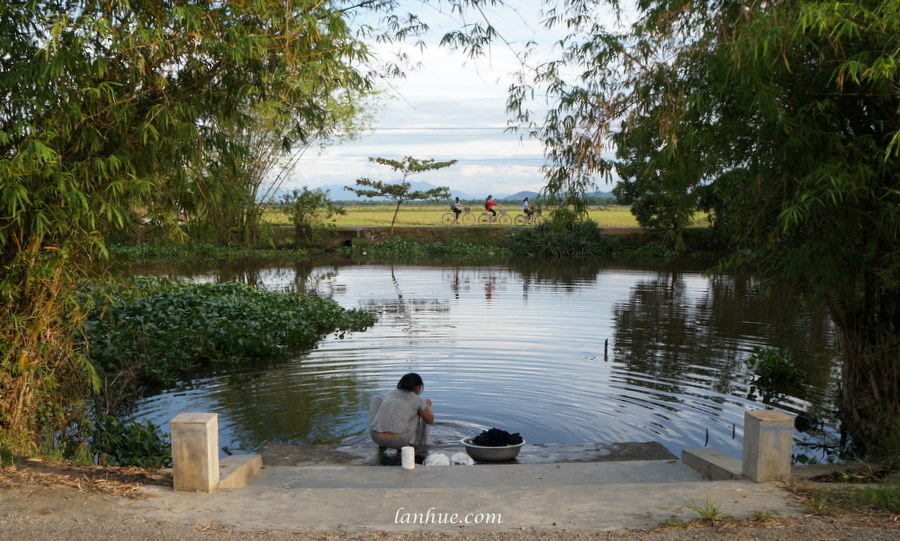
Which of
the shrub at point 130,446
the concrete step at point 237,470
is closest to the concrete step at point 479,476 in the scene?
the concrete step at point 237,470

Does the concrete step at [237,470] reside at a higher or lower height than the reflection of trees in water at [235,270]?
lower

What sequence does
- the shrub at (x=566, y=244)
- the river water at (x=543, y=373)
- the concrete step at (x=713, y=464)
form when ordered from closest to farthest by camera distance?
1. the concrete step at (x=713, y=464)
2. the river water at (x=543, y=373)
3. the shrub at (x=566, y=244)

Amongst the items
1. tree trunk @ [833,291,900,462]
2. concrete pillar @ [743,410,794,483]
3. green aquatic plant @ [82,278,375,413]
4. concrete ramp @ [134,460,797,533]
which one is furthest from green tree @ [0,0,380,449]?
tree trunk @ [833,291,900,462]

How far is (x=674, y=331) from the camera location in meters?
16.5

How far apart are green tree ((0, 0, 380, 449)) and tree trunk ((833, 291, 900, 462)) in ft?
19.4

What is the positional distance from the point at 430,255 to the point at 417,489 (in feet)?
113

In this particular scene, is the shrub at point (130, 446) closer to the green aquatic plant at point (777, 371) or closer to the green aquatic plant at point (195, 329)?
the green aquatic plant at point (195, 329)

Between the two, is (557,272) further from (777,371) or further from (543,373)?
(777,371)

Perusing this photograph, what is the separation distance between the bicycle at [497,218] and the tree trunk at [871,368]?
39.0 metres

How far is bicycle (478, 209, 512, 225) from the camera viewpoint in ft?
155

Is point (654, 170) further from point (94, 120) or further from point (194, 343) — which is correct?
point (194, 343)

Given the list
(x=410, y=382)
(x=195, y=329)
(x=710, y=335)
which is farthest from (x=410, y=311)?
(x=410, y=382)

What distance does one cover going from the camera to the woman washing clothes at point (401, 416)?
312 inches

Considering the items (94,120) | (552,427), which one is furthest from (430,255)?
(94,120)
